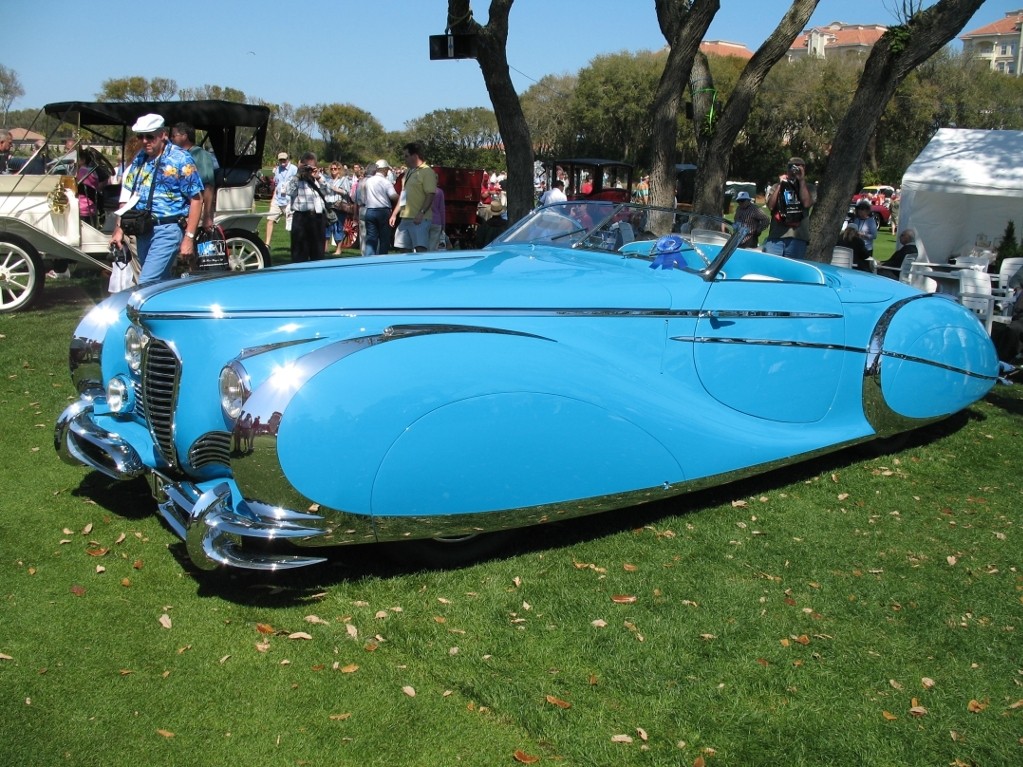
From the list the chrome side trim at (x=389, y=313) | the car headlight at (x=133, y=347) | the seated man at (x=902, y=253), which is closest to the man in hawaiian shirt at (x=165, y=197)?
the car headlight at (x=133, y=347)

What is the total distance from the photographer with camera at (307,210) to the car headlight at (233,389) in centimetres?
764

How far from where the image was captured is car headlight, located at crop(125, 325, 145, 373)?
414 centimetres

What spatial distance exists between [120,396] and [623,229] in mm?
2818

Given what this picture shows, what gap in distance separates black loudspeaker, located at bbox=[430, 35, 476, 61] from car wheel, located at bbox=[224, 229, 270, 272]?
10.1 feet

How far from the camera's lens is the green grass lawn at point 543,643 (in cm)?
286

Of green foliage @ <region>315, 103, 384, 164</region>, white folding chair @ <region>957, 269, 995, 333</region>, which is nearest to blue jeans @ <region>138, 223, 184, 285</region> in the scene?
white folding chair @ <region>957, 269, 995, 333</region>

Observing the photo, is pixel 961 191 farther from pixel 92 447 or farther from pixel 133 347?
pixel 92 447

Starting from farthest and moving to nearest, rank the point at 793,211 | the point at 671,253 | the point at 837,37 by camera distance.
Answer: the point at 837,37 → the point at 793,211 → the point at 671,253

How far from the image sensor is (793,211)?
1047cm

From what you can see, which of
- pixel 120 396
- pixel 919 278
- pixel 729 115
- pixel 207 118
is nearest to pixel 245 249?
pixel 207 118

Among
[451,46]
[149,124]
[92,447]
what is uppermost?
[451,46]

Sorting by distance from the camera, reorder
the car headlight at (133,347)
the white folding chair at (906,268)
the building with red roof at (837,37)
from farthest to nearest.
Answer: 1. the building with red roof at (837,37)
2. the white folding chair at (906,268)
3. the car headlight at (133,347)

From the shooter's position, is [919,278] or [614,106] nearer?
[919,278]

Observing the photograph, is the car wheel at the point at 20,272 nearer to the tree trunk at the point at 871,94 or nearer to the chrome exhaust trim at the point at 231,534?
the chrome exhaust trim at the point at 231,534
